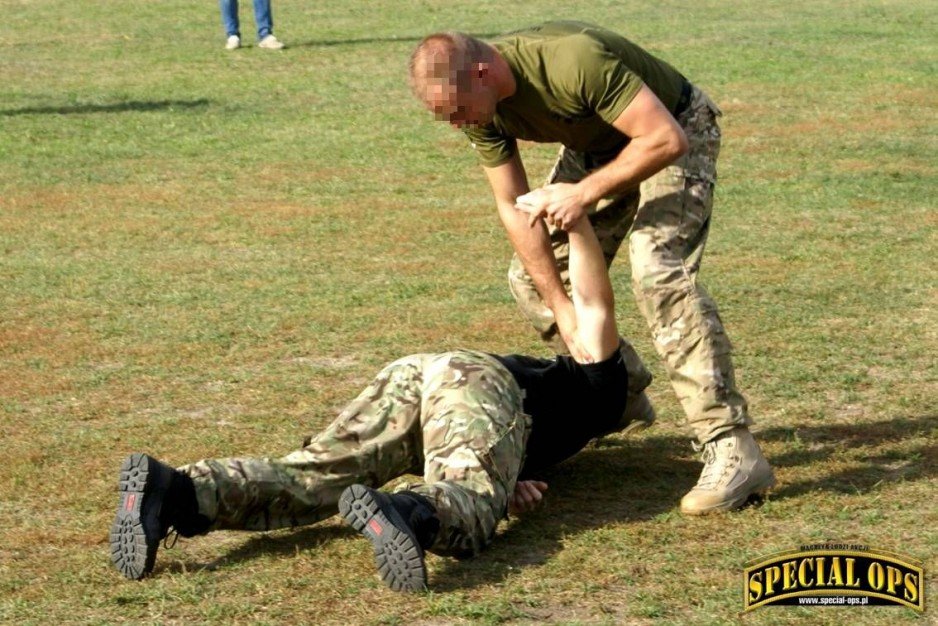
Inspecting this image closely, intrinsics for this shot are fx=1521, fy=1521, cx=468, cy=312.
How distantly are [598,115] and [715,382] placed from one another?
1.05m

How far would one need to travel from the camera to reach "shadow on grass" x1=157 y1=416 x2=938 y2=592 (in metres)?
5.05

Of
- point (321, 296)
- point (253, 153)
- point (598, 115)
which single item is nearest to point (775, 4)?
point (253, 153)

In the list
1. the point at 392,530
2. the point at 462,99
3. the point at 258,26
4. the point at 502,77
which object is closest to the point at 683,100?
the point at 502,77

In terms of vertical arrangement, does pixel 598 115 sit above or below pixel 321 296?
above

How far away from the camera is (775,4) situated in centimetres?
2291

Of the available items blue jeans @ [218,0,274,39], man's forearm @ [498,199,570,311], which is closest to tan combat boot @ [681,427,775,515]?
man's forearm @ [498,199,570,311]

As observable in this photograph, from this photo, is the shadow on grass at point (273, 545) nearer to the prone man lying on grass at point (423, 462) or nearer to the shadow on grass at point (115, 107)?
the prone man lying on grass at point (423, 462)

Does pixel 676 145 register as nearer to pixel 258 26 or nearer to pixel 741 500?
pixel 741 500

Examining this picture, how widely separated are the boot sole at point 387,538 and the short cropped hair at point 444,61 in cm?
140

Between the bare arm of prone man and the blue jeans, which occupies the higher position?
the blue jeans

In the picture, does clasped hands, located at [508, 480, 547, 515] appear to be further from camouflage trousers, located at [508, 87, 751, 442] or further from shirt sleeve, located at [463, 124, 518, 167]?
shirt sleeve, located at [463, 124, 518, 167]

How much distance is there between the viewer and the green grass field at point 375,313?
193 inches

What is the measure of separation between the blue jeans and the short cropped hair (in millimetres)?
14664

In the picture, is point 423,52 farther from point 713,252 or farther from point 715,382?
point 713,252
